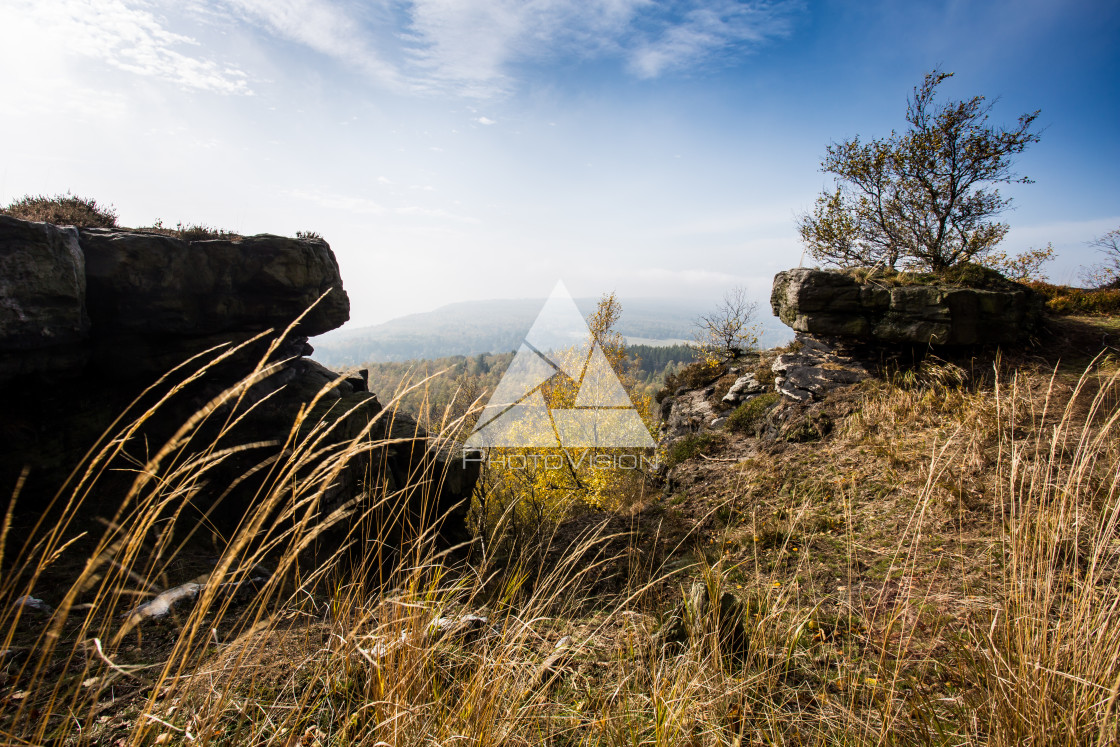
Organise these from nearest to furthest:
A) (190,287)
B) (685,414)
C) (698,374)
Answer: (190,287), (685,414), (698,374)

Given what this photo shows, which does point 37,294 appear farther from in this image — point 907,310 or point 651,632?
point 907,310

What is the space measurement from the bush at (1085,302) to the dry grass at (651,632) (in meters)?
4.53

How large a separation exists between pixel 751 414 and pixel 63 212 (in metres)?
13.3

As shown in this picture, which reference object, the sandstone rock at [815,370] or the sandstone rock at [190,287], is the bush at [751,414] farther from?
the sandstone rock at [190,287]

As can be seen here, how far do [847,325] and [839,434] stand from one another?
2143 millimetres

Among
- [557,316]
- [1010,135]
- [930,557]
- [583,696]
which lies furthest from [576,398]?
[583,696]

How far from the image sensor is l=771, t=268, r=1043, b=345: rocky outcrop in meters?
7.48

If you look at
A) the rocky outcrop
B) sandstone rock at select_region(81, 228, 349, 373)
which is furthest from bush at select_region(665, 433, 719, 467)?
sandstone rock at select_region(81, 228, 349, 373)

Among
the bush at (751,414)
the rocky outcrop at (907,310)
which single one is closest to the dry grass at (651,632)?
the rocky outcrop at (907,310)

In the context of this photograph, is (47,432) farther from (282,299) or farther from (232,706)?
(232,706)

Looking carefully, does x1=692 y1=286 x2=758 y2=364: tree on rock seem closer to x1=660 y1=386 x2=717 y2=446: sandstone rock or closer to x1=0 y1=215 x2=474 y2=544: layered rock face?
x1=660 y1=386 x2=717 y2=446: sandstone rock

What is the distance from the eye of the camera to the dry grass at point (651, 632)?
1456 mm

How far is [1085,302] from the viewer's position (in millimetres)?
8727

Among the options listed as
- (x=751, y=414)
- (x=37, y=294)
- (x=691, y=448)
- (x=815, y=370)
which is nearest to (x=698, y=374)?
(x=751, y=414)
